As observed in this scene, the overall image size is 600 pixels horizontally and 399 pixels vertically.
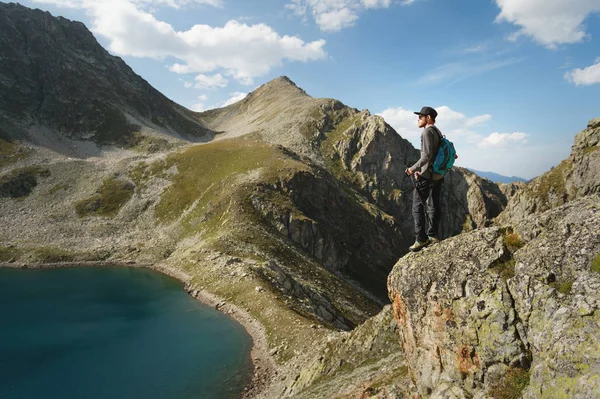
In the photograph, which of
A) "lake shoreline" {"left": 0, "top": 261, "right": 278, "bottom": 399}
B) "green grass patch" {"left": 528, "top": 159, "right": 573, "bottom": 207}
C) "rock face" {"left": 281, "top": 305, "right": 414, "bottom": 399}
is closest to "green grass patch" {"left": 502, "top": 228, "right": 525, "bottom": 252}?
"rock face" {"left": 281, "top": 305, "right": 414, "bottom": 399}

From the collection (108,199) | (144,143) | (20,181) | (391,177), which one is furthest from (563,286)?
(144,143)

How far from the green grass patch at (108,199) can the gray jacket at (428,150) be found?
Answer: 99.1 metres

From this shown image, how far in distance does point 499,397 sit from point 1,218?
113m

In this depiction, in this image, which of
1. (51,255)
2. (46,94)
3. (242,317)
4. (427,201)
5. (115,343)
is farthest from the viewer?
(46,94)

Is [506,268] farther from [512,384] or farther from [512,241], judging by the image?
[512,384]

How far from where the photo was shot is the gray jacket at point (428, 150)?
15031mm

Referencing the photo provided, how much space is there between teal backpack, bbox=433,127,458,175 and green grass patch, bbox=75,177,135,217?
99.4 meters

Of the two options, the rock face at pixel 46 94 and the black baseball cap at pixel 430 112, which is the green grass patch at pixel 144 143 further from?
the black baseball cap at pixel 430 112

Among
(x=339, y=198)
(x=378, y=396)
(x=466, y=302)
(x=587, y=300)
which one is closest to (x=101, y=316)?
(x=378, y=396)

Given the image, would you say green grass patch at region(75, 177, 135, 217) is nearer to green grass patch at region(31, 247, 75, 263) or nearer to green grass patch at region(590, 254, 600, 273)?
green grass patch at region(31, 247, 75, 263)

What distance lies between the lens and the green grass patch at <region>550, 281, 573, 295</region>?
11.9 meters

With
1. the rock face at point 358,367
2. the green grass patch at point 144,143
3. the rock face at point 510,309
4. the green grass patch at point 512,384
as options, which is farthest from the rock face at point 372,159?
the green grass patch at point 512,384

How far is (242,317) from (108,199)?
7206cm

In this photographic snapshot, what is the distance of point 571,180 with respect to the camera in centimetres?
7512
